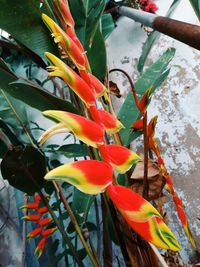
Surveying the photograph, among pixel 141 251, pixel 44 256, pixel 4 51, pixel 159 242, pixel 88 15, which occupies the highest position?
pixel 88 15

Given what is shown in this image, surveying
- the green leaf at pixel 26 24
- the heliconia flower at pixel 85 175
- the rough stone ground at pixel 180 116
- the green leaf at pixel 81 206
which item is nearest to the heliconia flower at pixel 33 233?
the green leaf at pixel 81 206

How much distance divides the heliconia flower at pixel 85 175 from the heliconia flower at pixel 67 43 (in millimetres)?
135

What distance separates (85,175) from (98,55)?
410 mm

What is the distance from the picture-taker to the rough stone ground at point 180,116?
947 mm

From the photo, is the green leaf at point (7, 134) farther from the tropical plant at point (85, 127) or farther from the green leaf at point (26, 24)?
the green leaf at point (26, 24)

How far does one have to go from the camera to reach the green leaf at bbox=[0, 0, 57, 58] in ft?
1.51

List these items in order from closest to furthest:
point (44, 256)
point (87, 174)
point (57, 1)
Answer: point (87, 174) < point (57, 1) < point (44, 256)

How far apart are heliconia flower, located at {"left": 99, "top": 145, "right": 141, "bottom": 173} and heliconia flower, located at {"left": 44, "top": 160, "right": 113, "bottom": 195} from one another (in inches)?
0.8

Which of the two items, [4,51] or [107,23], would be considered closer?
A: [107,23]

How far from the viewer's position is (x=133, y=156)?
0.27 m

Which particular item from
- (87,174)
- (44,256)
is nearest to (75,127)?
(87,174)

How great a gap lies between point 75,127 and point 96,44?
0.39 meters

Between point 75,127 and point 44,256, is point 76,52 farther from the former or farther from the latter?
point 44,256

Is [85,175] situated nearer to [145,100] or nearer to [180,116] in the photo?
[145,100]
